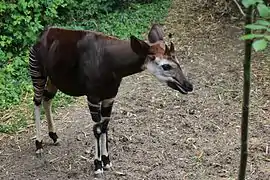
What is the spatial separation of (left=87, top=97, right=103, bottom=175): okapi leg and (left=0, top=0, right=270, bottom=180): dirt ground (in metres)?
0.10

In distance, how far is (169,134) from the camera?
15.7ft

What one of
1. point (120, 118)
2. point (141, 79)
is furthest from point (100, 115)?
point (141, 79)

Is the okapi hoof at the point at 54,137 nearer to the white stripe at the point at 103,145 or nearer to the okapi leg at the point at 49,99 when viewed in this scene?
the okapi leg at the point at 49,99

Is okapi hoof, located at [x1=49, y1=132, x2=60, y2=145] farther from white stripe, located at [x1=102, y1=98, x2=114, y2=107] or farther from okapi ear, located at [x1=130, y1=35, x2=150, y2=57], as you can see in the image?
okapi ear, located at [x1=130, y1=35, x2=150, y2=57]

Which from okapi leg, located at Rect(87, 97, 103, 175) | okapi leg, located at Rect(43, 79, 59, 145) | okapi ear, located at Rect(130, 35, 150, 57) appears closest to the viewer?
okapi ear, located at Rect(130, 35, 150, 57)

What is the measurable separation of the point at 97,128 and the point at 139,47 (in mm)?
760

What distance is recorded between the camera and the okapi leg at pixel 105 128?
3.98 m

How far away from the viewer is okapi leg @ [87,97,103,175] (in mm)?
3846

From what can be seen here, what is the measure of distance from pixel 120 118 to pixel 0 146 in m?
1.14

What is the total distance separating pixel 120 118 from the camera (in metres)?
5.10

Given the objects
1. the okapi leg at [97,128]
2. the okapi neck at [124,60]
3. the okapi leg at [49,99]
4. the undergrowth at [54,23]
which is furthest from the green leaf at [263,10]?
the undergrowth at [54,23]

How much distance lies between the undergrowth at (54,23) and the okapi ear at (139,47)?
1932 mm

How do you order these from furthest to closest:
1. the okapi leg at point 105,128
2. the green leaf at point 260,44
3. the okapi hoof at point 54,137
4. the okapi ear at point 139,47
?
1. the okapi hoof at point 54,137
2. the okapi leg at point 105,128
3. the okapi ear at point 139,47
4. the green leaf at point 260,44

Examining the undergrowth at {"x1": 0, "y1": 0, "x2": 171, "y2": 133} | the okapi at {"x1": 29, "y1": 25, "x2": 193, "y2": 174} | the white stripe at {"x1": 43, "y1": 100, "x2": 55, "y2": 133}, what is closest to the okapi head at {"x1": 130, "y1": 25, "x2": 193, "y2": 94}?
the okapi at {"x1": 29, "y1": 25, "x2": 193, "y2": 174}
